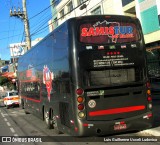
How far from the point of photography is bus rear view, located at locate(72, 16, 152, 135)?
941 centimetres

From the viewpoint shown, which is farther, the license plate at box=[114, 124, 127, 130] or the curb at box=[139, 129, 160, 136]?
the curb at box=[139, 129, 160, 136]

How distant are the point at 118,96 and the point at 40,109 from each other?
5556 mm

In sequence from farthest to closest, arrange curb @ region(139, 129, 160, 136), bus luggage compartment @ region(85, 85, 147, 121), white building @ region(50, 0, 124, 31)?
white building @ region(50, 0, 124, 31) → curb @ region(139, 129, 160, 136) → bus luggage compartment @ region(85, 85, 147, 121)

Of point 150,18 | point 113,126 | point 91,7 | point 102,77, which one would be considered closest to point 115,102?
point 113,126

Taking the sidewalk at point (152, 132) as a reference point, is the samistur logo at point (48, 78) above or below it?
above

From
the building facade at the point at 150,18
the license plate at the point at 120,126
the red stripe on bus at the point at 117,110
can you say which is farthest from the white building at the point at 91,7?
the license plate at the point at 120,126

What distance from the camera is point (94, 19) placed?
992cm

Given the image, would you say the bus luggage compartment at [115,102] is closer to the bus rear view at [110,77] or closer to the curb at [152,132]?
the bus rear view at [110,77]

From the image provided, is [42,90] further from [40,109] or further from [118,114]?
[118,114]

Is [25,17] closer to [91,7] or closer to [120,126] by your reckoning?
[91,7]

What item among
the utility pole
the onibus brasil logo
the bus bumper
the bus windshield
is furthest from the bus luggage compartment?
the utility pole

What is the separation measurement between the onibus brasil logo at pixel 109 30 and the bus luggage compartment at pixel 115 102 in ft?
4.98

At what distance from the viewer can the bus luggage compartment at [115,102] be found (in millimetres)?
9453

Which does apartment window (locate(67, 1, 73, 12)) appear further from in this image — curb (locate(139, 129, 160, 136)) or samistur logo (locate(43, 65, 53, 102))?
curb (locate(139, 129, 160, 136))
